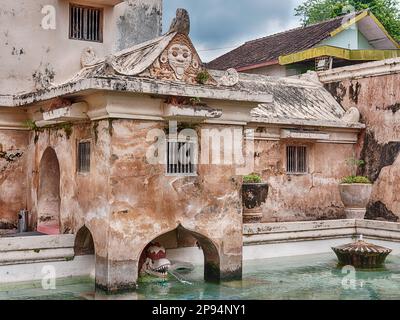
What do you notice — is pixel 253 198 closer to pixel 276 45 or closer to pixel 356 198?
pixel 356 198

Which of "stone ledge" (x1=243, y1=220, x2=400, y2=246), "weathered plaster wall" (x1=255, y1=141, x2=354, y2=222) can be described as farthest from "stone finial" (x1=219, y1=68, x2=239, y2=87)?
"weathered plaster wall" (x1=255, y1=141, x2=354, y2=222)

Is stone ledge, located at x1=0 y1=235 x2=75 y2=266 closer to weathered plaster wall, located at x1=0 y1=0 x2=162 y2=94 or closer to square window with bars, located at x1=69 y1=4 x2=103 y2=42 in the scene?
weathered plaster wall, located at x1=0 y1=0 x2=162 y2=94

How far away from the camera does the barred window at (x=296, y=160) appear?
1503cm

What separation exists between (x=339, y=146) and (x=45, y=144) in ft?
25.9

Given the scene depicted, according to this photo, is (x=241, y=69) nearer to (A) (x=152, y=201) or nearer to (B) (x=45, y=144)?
(B) (x=45, y=144)

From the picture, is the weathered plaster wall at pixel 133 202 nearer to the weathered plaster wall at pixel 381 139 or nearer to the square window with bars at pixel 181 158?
the square window with bars at pixel 181 158

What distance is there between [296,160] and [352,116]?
203cm

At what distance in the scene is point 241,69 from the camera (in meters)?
22.7

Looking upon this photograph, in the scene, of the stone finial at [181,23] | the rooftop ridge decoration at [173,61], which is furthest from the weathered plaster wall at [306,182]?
the stone finial at [181,23]

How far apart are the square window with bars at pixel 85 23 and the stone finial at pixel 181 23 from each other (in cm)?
410

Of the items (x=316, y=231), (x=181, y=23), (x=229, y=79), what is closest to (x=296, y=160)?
(x=316, y=231)

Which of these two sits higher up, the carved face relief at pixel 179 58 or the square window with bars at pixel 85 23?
the square window with bars at pixel 85 23

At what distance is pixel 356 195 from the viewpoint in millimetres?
14773
